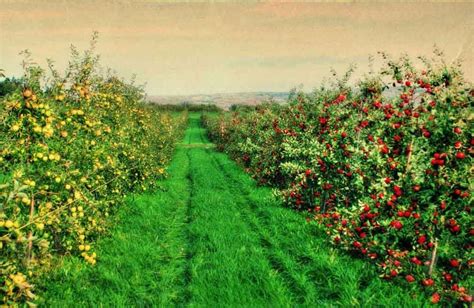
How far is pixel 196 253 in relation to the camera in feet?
24.7

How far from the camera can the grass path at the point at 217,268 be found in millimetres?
5664

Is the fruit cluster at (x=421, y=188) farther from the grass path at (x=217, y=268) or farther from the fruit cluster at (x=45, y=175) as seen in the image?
the fruit cluster at (x=45, y=175)

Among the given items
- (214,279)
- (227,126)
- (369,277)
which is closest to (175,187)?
(214,279)

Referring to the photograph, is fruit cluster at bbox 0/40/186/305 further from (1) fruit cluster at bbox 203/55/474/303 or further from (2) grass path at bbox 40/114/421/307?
(1) fruit cluster at bbox 203/55/474/303

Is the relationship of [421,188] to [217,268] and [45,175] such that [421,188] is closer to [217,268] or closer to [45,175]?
[217,268]

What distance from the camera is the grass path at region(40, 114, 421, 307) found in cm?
566

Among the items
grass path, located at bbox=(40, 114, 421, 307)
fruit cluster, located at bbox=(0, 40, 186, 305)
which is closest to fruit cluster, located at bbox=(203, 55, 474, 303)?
grass path, located at bbox=(40, 114, 421, 307)

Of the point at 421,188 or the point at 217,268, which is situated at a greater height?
the point at 421,188

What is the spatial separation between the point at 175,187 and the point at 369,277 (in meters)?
8.95

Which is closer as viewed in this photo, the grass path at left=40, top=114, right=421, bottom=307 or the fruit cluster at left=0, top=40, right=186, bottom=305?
the fruit cluster at left=0, top=40, right=186, bottom=305

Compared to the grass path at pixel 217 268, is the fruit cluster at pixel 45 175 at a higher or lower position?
higher

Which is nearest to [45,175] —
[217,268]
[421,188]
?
[217,268]

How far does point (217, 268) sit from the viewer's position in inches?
264

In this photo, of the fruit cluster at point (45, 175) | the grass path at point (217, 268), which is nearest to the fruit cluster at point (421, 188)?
the grass path at point (217, 268)
